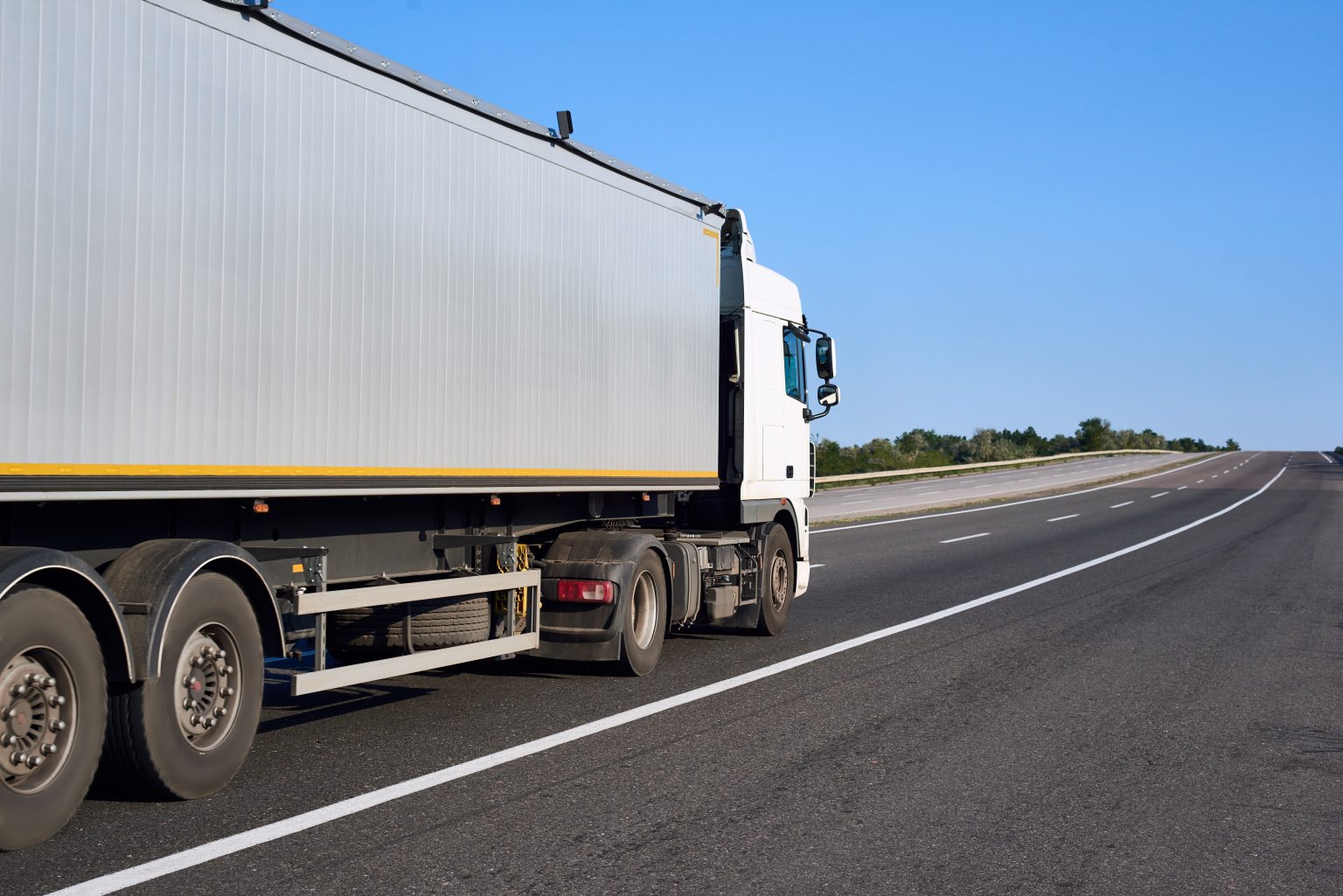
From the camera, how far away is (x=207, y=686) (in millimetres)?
5965

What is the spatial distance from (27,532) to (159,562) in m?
0.53

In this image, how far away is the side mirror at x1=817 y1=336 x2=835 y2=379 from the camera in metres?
12.9

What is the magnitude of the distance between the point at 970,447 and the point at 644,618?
3935 inches

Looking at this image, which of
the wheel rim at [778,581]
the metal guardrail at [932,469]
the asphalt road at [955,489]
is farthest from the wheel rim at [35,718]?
the metal guardrail at [932,469]

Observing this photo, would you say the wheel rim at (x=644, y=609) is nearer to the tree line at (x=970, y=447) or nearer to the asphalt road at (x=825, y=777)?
the asphalt road at (x=825, y=777)

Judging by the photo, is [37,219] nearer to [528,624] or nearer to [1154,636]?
[528,624]

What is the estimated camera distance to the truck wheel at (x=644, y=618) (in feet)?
30.6

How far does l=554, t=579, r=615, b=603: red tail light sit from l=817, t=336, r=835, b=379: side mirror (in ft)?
14.9

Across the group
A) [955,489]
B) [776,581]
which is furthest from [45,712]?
[955,489]

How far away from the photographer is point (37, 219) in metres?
5.06

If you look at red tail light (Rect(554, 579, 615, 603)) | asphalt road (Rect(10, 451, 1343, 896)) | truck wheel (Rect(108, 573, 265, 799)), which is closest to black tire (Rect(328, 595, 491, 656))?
asphalt road (Rect(10, 451, 1343, 896))

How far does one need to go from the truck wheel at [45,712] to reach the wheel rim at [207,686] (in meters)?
0.49

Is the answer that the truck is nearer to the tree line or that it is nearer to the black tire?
the black tire

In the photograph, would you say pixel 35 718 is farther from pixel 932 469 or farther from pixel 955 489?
pixel 932 469
